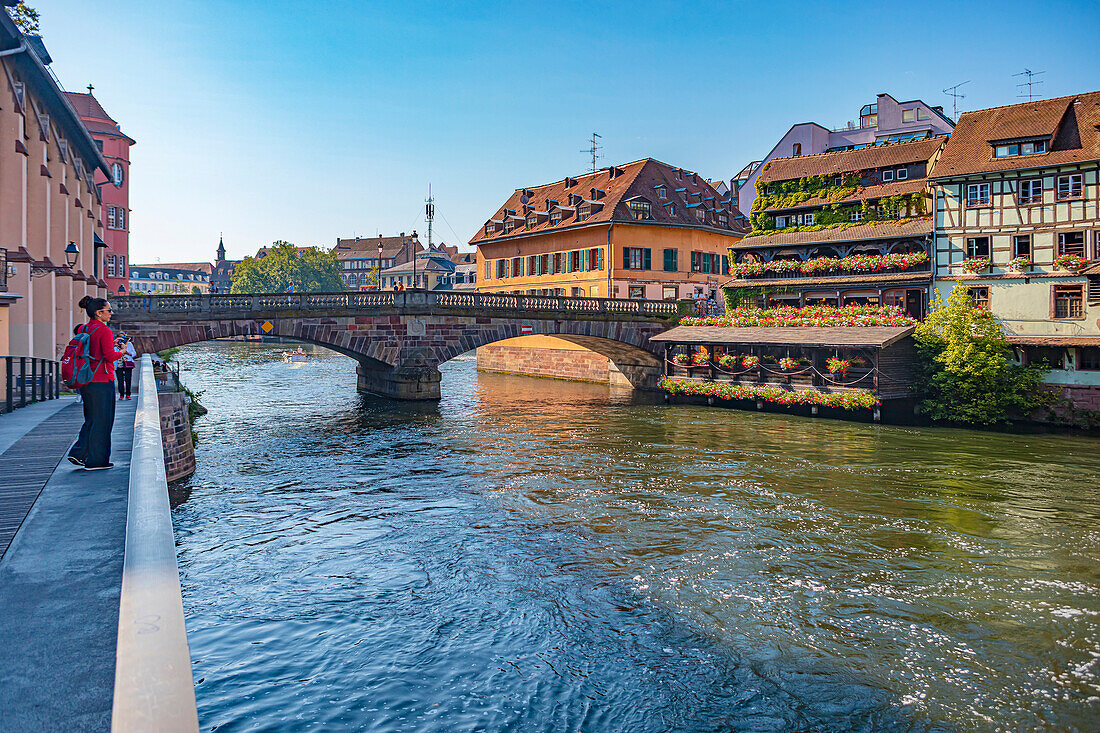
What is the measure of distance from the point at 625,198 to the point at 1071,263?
26769 mm

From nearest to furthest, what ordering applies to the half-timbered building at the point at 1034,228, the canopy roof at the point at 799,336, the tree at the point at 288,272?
the half-timbered building at the point at 1034,228
the canopy roof at the point at 799,336
the tree at the point at 288,272

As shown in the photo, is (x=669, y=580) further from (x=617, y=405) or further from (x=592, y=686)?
(x=617, y=405)

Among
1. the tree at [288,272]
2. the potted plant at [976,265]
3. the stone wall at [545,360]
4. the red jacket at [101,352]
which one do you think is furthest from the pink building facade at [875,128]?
the tree at [288,272]

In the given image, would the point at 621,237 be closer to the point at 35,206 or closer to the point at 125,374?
the point at 35,206

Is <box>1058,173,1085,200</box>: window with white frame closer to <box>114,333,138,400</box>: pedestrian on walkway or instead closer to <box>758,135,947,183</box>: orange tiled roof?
<box>758,135,947,183</box>: orange tiled roof

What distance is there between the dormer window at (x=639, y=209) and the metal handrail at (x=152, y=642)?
157 ft

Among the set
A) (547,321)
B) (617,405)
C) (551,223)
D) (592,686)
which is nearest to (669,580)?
(592,686)

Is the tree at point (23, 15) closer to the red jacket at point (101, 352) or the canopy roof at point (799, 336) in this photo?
the red jacket at point (101, 352)

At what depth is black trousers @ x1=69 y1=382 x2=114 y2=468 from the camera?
904cm

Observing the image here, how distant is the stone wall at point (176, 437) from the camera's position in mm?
18359

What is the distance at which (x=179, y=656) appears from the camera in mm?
3141

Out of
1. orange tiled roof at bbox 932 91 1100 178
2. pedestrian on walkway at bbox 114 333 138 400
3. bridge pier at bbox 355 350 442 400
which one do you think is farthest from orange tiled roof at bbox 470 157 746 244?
pedestrian on walkway at bbox 114 333 138 400

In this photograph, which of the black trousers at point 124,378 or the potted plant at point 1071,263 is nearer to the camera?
the black trousers at point 124,378

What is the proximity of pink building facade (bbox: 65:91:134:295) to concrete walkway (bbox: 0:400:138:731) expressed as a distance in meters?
46.4
